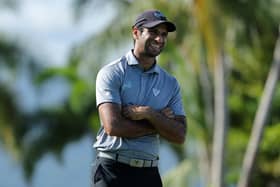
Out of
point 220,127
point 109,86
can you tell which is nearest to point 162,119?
point 109,86

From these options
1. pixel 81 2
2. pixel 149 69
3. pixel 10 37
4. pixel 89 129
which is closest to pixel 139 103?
pixel 149 69

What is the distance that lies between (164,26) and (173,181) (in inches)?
796

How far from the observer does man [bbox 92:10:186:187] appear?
680 centimetres

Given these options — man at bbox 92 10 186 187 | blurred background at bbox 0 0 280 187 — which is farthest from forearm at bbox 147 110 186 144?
blurred background at bbox 0 0 280 187

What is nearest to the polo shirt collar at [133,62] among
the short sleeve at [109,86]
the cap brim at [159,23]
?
the short sleeve at [109,86]

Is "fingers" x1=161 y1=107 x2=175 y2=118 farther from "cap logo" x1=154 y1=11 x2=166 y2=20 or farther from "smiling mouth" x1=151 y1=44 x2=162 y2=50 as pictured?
"cap logo" x1=154 y1=11 x2=166 y2=20

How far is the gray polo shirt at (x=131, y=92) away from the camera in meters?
6.82

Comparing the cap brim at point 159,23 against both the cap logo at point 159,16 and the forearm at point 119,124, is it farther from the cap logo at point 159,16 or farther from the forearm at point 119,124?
the forearm at point 119,124

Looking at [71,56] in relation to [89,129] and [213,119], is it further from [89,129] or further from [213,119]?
[213,119]

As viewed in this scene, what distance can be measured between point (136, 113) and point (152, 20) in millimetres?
580

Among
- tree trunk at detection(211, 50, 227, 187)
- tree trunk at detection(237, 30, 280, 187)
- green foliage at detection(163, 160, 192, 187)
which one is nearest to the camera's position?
tree trunk at detection(211, 50, 227, 187)

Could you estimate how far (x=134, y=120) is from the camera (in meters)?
6.86

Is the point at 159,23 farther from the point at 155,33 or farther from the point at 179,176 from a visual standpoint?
the point at 179,176

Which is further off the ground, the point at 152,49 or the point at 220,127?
the point at 152,49
